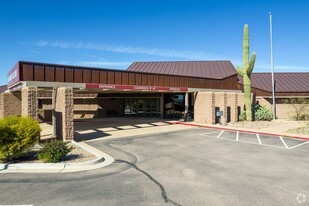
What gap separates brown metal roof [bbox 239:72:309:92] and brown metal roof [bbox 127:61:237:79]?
151 inches

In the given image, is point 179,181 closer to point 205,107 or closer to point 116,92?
point 205,107

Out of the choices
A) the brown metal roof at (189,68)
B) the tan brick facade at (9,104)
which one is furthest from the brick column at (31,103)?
the brown metal roof at (189,68)

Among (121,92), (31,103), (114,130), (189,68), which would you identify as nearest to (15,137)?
(31,103)

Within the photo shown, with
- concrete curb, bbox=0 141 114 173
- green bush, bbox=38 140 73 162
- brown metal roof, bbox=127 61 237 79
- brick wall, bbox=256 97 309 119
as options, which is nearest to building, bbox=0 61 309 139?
brown metal roof, bbox=127 61 237 79

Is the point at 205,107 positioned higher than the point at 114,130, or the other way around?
the point at 205,107

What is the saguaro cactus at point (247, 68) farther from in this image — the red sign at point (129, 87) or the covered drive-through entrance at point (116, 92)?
the red sign at point (129, 87)

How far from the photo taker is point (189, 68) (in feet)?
125

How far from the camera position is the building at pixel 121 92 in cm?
1444

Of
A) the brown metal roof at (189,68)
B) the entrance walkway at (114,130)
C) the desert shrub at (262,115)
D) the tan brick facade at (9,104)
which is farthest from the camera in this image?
the brown metal roof at (189,68)

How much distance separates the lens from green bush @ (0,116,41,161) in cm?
916

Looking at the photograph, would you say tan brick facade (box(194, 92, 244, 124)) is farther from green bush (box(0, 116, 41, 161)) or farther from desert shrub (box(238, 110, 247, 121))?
green bush (box(0, 116, 41, 161))

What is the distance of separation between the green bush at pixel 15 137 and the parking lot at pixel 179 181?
149cm

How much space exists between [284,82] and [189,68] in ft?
46.5

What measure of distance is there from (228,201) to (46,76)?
13.3 m
